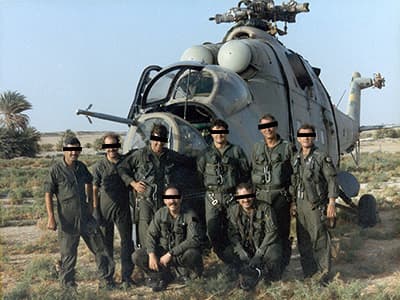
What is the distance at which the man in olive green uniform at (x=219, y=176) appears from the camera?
5.11 meters

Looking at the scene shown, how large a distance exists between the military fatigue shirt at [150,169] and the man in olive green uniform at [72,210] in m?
0.49

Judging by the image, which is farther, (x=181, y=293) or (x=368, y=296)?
(x=181, y=293)

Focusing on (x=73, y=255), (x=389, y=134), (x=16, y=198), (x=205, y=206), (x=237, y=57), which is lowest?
(x=16, y=198)

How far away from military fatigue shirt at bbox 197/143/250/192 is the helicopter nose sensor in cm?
219

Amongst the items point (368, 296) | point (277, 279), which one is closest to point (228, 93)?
point (277, 279)

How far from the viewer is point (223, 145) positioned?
5.19 m

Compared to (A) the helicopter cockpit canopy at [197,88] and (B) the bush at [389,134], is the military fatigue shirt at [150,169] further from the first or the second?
(B) the bush at [389,134]

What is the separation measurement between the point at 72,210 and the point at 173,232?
1161mm

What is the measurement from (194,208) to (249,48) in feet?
9.21

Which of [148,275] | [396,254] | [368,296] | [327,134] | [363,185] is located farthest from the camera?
[363,185]

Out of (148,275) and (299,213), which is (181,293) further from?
(299,213)

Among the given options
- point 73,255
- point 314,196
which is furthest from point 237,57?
point 73,255

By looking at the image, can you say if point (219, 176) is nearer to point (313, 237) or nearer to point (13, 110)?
point (313, 237)

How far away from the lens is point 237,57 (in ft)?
23.2
